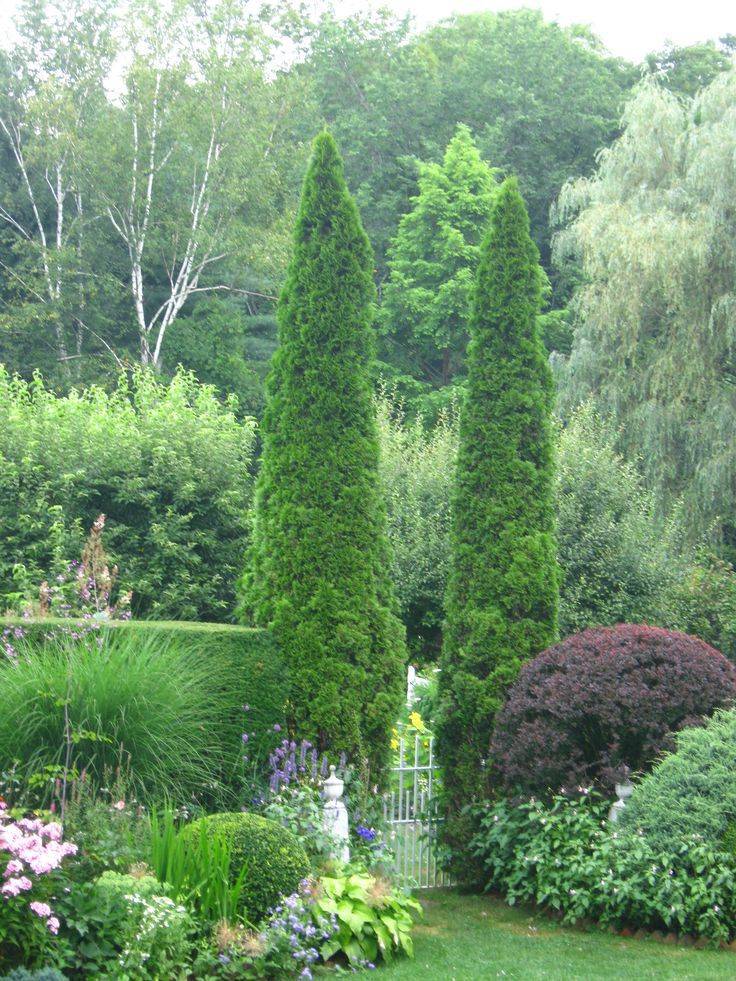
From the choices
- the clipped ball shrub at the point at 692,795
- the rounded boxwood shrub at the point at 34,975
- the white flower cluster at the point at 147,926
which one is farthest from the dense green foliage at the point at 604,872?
the rounded boxwood shrub at the point at 34,975

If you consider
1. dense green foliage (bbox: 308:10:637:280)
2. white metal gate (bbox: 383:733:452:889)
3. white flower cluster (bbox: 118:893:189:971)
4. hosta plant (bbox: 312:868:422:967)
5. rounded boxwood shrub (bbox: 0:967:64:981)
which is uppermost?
dense green foliage (bbox: 308:10:637:280)

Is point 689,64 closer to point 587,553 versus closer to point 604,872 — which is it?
point 587,553

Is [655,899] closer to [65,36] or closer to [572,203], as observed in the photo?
[572,203]

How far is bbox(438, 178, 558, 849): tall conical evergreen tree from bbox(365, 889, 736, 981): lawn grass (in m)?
1.19

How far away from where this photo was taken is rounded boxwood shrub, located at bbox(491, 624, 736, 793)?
8.29 metres

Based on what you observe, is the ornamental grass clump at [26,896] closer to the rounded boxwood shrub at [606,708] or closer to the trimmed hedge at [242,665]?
the trimmed hedge at [242,665]

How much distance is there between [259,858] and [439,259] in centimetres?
2111

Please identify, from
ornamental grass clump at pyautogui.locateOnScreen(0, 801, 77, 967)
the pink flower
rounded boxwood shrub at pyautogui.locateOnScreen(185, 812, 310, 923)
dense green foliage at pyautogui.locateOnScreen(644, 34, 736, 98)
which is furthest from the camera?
dense green foliage at pyautogui.locateOnScreen(644, 34, 736, 98)

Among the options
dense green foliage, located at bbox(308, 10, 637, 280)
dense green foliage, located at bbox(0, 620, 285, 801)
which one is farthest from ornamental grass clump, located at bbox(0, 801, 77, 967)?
dense green foliage, located at bbox(308, 10, 637, 280)

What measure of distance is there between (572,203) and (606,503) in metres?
10.0

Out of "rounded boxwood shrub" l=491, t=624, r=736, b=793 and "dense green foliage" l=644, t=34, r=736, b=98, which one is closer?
"rounded boxwood shrub" l=491, t=624, r=736, b=793

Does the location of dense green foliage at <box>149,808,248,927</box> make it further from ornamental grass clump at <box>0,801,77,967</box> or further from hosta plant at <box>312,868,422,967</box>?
ornamental grass clump at <box>0,801,77,967</box>

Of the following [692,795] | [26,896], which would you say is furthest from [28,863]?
[692,795]

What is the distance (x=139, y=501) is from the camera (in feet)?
43.0
